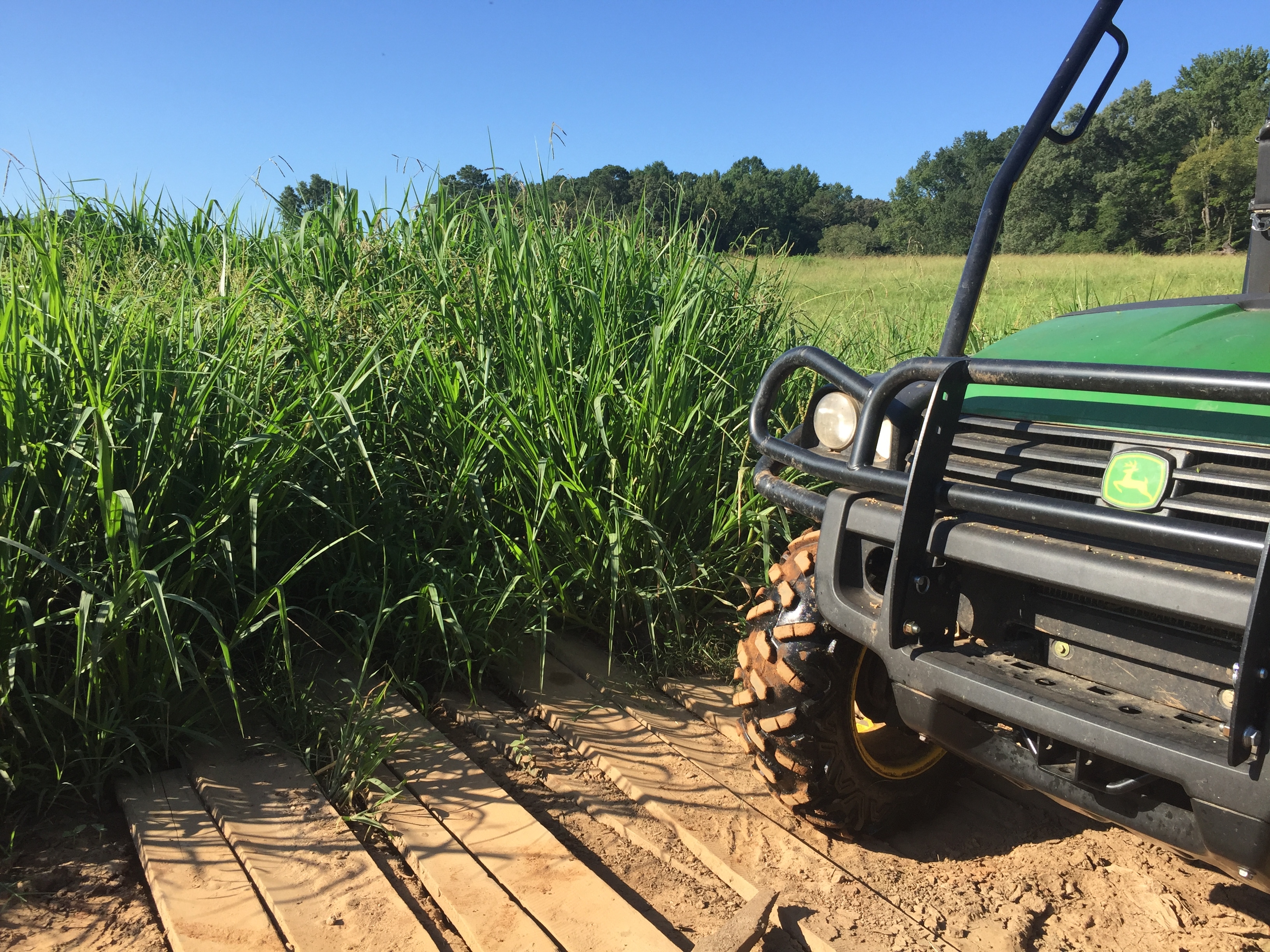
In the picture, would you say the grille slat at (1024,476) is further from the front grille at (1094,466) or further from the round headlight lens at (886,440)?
the round headlight lens at (886,440)

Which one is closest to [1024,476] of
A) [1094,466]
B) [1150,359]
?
[1094,466]

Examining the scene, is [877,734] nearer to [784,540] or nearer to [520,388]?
[784,540]

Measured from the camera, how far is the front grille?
1.40 m

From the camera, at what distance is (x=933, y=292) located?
8.70 meters

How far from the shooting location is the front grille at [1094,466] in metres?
1.40

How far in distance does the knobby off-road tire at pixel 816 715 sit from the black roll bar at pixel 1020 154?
2.19ft

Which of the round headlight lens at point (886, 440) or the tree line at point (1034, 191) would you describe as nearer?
the round headlight lens at point (886, 440)

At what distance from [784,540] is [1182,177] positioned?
111 ft

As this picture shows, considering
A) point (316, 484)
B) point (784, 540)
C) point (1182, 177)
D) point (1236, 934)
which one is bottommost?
point (1236, 934)

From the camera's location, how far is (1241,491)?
4.65ft

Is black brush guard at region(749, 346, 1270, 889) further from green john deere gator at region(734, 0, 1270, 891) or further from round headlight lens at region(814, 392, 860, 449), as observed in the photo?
round headlight lens at region(814, 392, 860, 449)

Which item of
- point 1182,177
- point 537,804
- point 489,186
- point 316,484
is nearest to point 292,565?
point 316,484

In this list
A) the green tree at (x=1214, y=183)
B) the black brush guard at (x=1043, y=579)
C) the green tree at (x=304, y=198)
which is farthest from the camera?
the green tree at (x=1214, y=183)

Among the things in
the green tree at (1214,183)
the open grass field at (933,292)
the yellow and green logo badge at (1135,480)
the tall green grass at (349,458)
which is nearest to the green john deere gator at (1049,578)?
the yellow and green logo badge at (1135,480)
